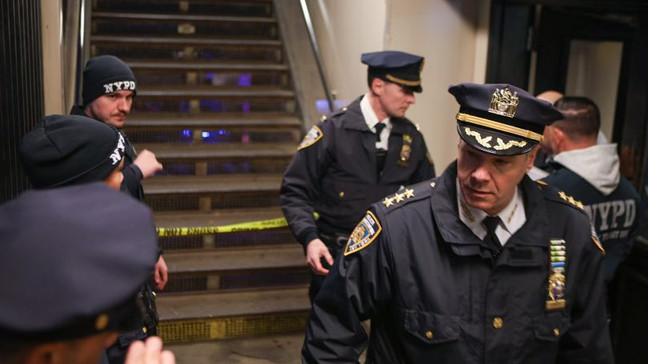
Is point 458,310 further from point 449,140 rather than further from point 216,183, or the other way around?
point 216,183

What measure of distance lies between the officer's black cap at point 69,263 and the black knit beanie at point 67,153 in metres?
1.04

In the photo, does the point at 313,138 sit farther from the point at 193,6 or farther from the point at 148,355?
the point at 193,6

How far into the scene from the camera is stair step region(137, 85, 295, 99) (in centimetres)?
582

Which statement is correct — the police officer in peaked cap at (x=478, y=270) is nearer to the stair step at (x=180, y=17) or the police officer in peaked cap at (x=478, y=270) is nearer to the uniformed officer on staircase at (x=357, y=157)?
the uniformed officer on staircase at (x=357, y=157)

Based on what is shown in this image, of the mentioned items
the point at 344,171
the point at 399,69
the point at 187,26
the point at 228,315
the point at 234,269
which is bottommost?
the point at 228,315

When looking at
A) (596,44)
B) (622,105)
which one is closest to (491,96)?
(622,105)

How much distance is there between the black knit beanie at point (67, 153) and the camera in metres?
1.84

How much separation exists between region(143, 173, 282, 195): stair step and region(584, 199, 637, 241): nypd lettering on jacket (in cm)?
289

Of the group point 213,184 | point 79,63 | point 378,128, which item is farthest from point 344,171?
point 79,63

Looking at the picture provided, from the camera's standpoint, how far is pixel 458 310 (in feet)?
5.66

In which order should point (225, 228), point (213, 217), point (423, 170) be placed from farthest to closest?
point (213, 217) < point (225, 228) < point (423, 170)

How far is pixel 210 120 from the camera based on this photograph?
18.9 ft

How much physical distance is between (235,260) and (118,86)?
2158 millimetres

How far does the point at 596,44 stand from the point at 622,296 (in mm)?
2309
